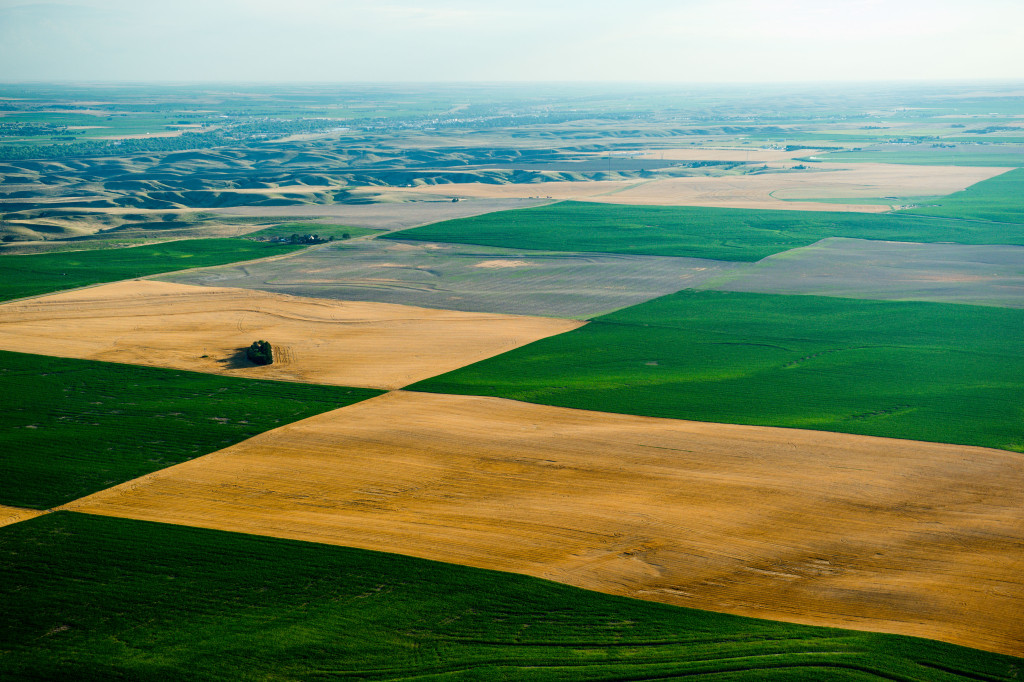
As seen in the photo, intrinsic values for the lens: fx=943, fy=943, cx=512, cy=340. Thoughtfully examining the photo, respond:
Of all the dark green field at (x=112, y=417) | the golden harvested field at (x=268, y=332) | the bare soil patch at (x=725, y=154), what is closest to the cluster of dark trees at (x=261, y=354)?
the golden harvested field at (x=268, y=332)

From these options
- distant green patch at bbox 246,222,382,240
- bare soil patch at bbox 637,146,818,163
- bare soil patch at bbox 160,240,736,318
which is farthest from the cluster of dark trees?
bare soil patch at bbox 637,146,818,163

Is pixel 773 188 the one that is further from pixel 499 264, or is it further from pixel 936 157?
pixel 499 264

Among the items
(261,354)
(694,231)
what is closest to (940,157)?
(694,231)

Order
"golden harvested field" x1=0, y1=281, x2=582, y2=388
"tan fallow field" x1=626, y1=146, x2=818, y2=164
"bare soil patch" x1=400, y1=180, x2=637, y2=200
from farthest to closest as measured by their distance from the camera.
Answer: "tan fallow field" x1=626, y1=146, x2=818, y2=164
"bare soil patch" x1=400, y1=180, x2=637, y2=200
"golden harvested field" x1=0, y1=281, x2=582, y2=388

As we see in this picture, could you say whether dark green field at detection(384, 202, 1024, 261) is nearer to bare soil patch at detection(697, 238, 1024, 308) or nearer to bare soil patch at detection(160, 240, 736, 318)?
bare soil patch at detection(697, 238, 1024, 308)

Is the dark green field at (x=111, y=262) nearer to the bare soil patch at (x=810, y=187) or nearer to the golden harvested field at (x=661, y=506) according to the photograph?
the golden harvested field at (x=661, y=506)
